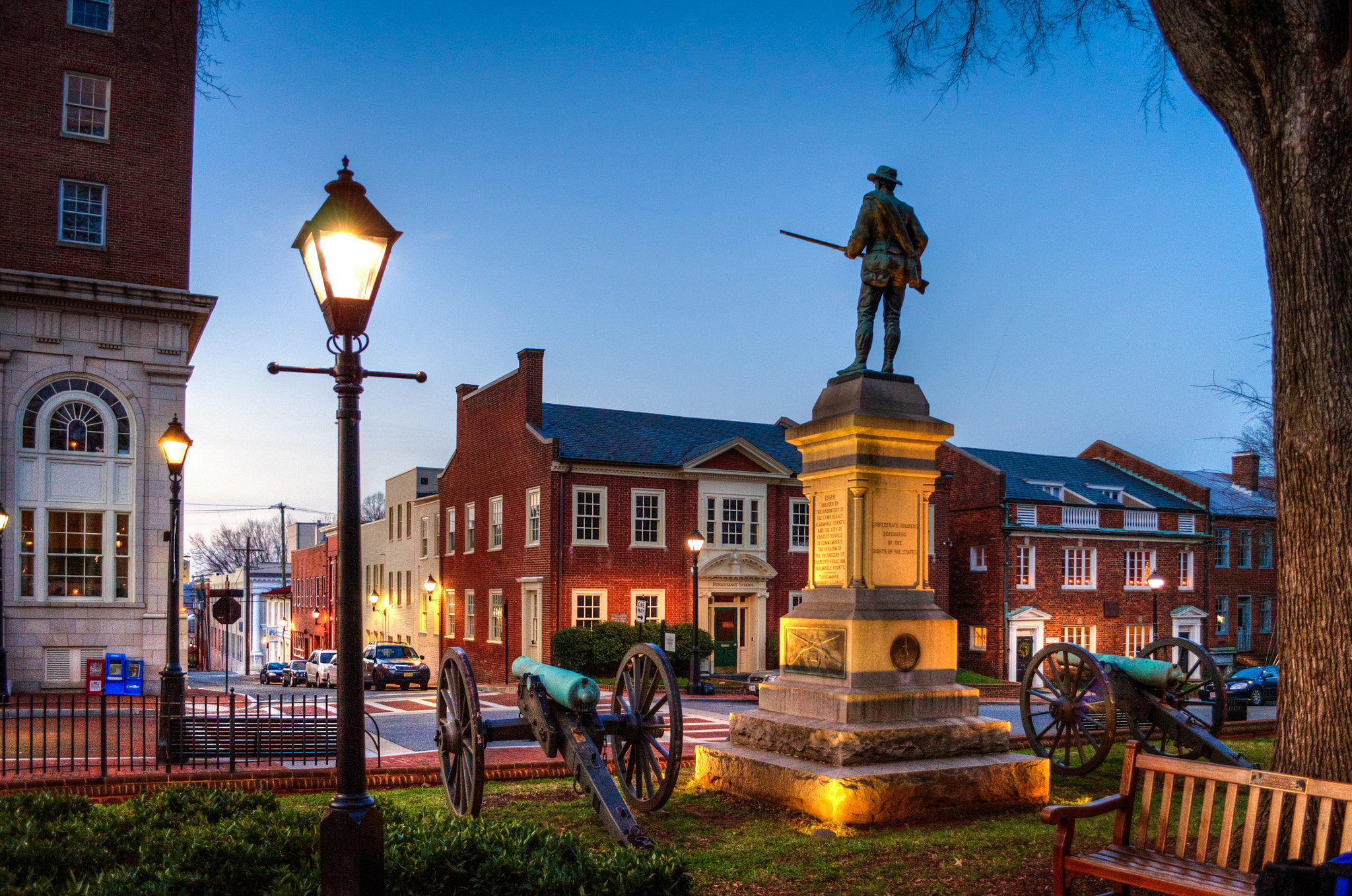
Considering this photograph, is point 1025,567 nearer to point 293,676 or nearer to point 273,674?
point 293,676

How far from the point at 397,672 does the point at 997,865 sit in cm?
2747

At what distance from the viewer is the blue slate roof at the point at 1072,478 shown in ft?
131

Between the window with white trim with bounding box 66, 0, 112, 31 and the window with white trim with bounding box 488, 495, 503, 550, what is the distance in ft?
57.8

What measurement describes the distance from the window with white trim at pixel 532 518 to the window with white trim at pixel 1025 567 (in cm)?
1750

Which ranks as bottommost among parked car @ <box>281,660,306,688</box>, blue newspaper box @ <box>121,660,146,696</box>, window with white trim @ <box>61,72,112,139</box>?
parked car @ <box>281,660,306,688</box>

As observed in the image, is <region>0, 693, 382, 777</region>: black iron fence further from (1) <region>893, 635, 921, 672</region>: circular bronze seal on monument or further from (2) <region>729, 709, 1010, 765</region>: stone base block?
(1) <region>893, 635, 921, 672</region>: circular bronze seal on monument

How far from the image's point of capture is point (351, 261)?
16.6 feet

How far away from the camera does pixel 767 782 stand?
8.97m

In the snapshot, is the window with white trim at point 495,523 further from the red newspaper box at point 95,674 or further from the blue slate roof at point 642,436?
the red newspaper box at point 95,674

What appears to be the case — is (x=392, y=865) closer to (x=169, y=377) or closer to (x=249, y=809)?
(x=249, y=809)

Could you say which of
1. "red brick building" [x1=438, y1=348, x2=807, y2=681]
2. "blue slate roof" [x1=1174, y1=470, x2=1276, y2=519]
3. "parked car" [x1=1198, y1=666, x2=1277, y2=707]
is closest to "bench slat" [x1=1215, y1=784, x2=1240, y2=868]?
"parked car" [x1=1198, y1=666, x2=1277, y2=707]

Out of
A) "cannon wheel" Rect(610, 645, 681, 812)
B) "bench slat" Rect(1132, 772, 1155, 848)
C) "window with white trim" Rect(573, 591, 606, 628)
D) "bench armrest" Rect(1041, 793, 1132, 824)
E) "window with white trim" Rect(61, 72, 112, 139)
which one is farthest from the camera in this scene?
"window with white trim" Rect(573, 591, 606, 628)

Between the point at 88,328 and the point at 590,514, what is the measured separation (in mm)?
14663

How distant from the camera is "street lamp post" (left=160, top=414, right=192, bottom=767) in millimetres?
11328
